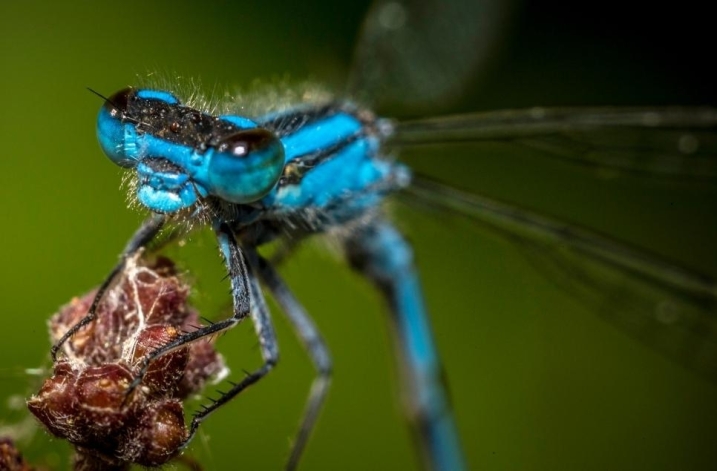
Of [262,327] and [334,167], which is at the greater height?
[334,167]

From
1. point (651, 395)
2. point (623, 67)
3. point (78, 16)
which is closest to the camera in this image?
point (78, 16)

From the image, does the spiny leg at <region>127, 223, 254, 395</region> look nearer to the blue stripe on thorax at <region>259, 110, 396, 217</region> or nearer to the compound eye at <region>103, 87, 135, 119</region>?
the blue stripe on thorax at <region>259, 110, 396, 217</region>

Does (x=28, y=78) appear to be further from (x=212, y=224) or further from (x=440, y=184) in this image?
(x=212, y=224)

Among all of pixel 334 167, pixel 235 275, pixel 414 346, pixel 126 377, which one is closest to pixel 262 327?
pixel 235 275

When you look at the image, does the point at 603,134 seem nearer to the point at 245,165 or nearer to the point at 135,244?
the point at 245,165

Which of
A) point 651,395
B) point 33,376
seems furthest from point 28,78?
point 651,395

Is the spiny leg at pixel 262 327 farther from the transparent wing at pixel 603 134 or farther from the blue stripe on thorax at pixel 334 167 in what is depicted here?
the transparent wing at pixel 603 134

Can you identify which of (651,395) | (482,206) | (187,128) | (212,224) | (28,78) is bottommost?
(651,395)
